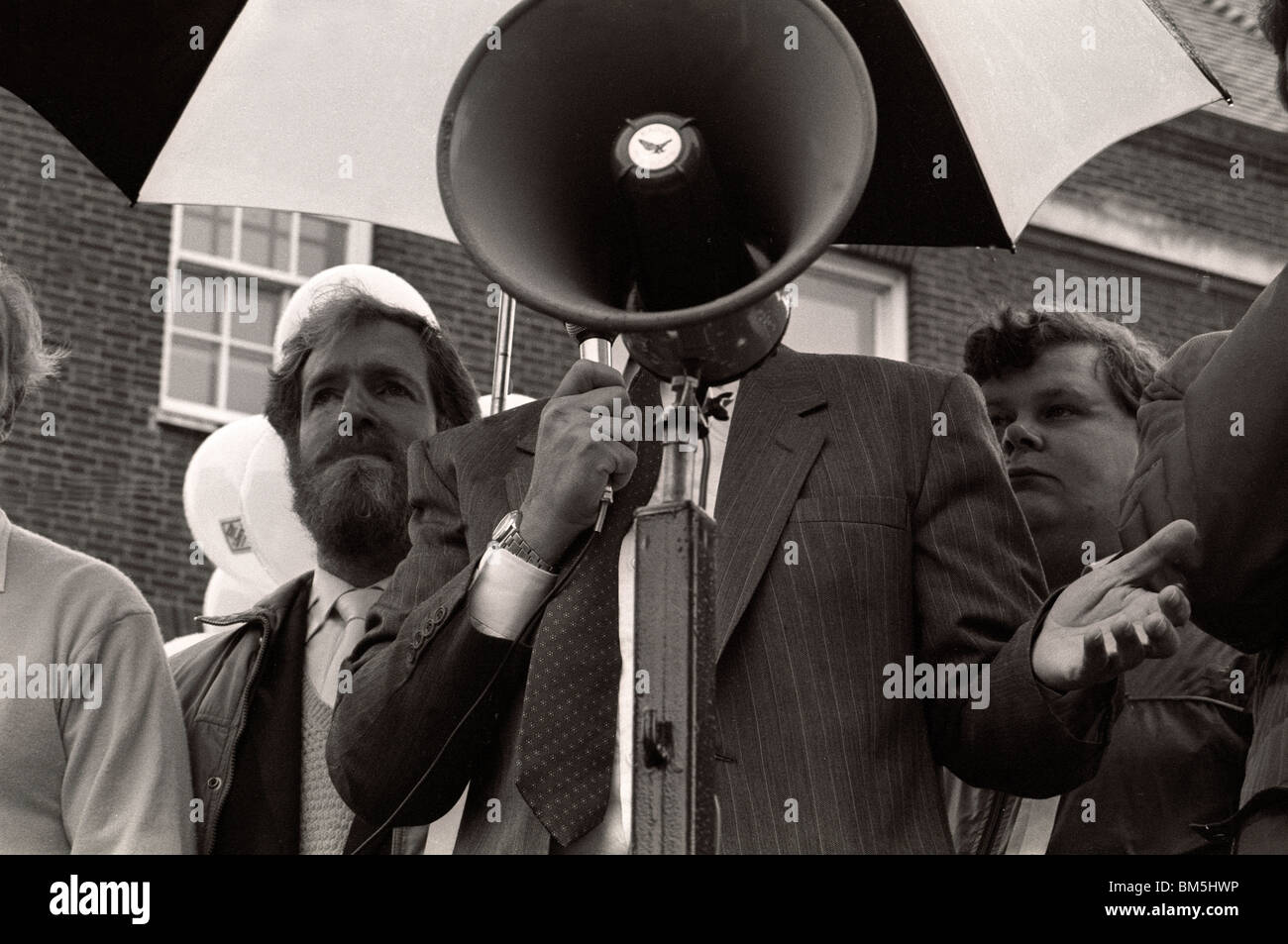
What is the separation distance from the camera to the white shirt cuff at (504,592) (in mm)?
3373

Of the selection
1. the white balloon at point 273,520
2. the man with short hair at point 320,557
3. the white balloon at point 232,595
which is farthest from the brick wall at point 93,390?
the man with short hair at point 320,557

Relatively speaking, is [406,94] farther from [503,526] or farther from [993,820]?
[993,820]

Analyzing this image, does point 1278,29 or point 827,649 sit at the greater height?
point 1278,29

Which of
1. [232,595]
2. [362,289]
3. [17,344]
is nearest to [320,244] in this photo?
[232,595]

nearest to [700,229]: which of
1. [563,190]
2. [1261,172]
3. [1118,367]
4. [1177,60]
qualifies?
[563,190]

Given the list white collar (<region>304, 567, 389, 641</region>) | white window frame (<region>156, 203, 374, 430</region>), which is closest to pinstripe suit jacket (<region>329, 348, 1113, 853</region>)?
white collar (<region>304, 567, 389, 641</region>)

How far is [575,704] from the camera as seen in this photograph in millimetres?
3369

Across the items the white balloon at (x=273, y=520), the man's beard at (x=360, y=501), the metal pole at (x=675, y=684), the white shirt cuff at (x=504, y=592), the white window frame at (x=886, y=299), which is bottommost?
the metal pole at (x=675, y=684)

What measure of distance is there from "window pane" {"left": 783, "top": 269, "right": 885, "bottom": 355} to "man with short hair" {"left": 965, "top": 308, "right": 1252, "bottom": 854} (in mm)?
8943

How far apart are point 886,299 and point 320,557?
9816mm

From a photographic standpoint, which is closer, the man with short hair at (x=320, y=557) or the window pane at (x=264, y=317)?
the man with short hair at (x=320, y=557)

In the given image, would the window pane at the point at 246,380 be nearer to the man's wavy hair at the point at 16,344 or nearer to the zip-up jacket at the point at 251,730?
the zip-up jacket at the point at 251,730

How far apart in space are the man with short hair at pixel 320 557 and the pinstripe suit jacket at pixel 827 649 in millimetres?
861

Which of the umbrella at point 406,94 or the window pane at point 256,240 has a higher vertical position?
the window pane at point 256,240
